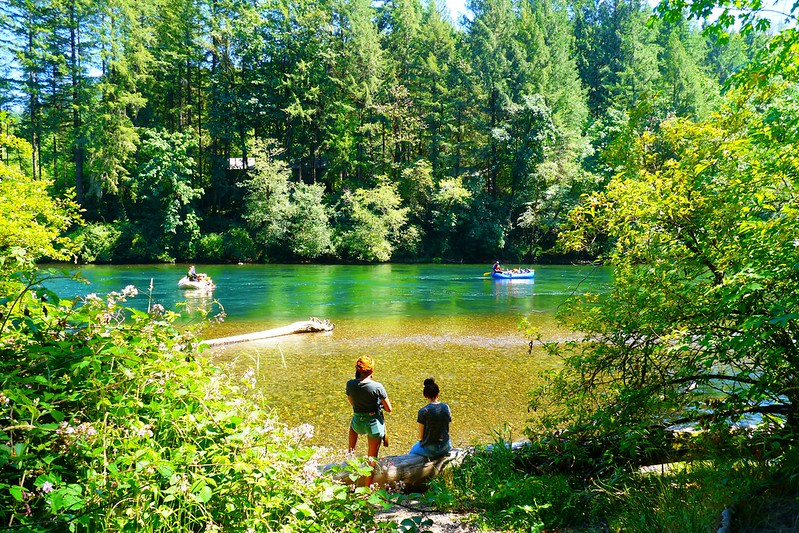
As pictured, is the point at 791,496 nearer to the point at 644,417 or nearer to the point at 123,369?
the point at 644,417

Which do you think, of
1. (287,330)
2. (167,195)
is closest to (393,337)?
(287,330)

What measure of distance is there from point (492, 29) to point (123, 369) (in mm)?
53323

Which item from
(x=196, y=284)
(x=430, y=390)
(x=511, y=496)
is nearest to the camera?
(x=511, y=496)

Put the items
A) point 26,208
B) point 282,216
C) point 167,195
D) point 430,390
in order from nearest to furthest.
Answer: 1. point 430,390
2. point 26,208
3. point 282,216
4. point 167,195

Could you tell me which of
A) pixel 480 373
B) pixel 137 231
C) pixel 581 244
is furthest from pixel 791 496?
pixel 137 231

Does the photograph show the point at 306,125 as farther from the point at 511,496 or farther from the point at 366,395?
the point at 511,496

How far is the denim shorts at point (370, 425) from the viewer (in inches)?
244

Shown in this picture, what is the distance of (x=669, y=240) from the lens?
4707mm

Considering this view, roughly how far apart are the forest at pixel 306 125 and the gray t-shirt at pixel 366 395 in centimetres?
3619

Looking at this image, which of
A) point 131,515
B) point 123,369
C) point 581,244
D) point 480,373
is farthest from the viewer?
point 480,373

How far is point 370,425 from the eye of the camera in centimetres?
623

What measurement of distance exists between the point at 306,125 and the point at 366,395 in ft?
157

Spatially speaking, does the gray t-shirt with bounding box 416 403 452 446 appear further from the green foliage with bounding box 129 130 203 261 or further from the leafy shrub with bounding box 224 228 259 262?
the green foliage with bounding box 129 130 203 261

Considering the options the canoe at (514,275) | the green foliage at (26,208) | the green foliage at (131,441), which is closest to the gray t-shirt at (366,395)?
the green foliage at (131,441)
